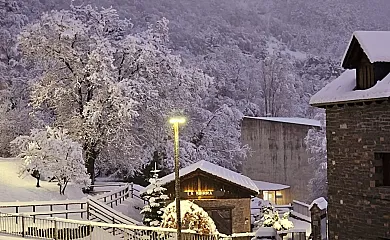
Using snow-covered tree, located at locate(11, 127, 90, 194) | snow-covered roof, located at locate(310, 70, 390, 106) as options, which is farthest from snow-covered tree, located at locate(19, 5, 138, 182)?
snow-covered roof, located at locate(310, 70, 390, 106)

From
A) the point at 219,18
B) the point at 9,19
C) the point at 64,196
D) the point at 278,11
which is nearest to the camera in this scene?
the point at 64,196

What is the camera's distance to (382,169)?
17.4 m

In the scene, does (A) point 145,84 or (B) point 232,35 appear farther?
(B) point 232,35

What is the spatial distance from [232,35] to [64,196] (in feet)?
252

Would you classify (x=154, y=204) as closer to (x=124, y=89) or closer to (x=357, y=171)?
(x=124, y=89)

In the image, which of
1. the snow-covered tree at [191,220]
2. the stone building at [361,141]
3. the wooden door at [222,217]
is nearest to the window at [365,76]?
the stone building at [361,141]

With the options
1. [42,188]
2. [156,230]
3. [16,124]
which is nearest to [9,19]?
[16,124]

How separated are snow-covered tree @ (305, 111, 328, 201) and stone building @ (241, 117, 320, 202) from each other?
275 cm

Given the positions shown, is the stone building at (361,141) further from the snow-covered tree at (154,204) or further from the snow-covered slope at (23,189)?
the snow-covered slope at (23,189)

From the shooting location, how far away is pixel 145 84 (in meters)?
39.4

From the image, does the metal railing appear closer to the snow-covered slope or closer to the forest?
the snow-covered slope

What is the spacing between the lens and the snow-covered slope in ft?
109

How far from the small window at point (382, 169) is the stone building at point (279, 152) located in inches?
1288

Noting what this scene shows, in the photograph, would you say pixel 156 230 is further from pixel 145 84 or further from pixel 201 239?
pixel 145 84
